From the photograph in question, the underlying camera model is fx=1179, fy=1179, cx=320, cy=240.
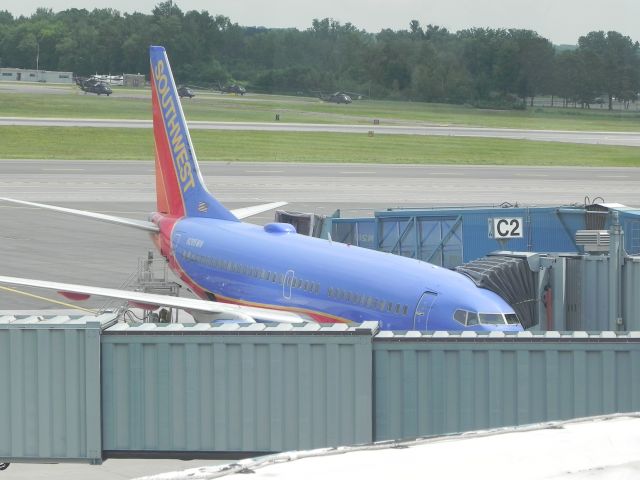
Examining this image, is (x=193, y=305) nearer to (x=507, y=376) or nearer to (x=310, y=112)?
(x=507, y=376)

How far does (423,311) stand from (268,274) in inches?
270

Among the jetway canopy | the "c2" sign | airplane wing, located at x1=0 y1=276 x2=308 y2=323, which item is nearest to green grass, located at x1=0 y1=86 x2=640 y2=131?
the "c2" sign

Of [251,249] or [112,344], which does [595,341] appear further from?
[251,249]

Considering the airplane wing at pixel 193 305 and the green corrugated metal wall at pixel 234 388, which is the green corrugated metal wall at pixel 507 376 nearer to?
the green corrugated metal wall at pixel 234 388

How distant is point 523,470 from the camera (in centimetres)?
1173

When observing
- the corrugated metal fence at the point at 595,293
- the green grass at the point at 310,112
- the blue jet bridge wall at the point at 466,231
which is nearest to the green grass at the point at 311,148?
the green grass at the point at 310,112

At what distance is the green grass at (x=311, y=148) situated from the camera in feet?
342

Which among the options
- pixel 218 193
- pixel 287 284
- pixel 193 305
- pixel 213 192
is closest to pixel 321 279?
pixel 287 284

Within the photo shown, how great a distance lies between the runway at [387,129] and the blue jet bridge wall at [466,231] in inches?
3492

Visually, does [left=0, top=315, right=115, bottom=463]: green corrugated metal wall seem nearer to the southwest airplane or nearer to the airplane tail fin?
the southwest airplane

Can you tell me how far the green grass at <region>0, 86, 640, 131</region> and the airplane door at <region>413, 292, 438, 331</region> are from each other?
118 metres

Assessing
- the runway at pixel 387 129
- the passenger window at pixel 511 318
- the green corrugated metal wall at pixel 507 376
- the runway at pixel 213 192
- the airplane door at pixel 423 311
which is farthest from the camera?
the runway at pixel 387 129

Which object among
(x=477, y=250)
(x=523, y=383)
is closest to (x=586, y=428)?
(x=523, y=383)

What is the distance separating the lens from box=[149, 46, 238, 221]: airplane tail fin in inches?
1606
